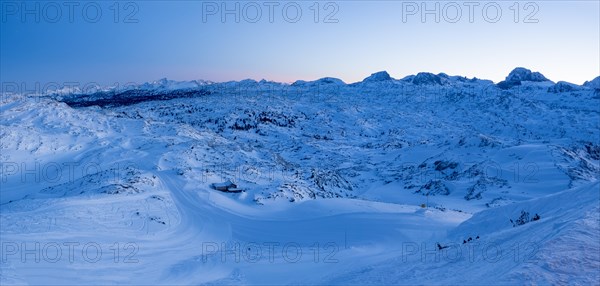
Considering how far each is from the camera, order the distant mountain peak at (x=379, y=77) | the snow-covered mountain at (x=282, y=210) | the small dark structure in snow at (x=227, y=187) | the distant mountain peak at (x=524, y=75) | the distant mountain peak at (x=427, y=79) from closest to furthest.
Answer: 1. the snow-covered mountain at (x=282, y=210)
2. the small dark structure in snow at (x=227, y=187)
3. the distant mountain peak at (x=427, y=79)
4. the distant mountain peak at (x=379, y=77)
5. the distant mountain peak at (x=524, y=75)

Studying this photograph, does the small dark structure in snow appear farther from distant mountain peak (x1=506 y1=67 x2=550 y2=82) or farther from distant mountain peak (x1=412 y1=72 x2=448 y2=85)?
distant mountain peak (x1=506 y1=67 x2=550 y2=82)

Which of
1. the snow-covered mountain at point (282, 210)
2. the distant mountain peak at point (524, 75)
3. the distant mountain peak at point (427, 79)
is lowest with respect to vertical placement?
the snow-covered mountain at point (282, 210)

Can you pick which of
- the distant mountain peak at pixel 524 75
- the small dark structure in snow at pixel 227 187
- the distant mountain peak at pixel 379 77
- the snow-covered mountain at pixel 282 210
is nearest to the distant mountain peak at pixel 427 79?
the distant mountain peak at pixel 379 77

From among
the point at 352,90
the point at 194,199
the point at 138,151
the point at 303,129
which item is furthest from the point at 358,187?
the point at 352,90

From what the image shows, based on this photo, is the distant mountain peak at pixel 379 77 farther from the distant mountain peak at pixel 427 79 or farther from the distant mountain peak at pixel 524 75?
the distant mountain peak at pixel 524 75

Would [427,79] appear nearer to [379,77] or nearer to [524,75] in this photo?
[379,77]

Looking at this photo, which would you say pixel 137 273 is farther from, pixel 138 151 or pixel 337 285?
pixel 138 151
